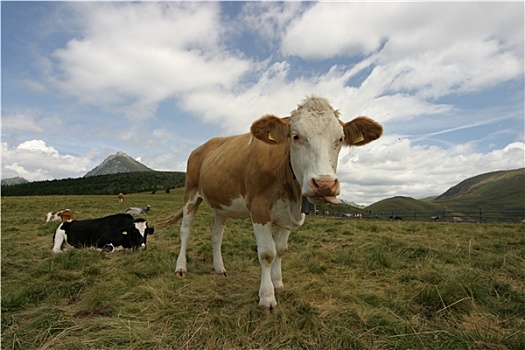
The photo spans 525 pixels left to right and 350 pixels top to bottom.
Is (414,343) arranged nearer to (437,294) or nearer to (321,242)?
(437,294)

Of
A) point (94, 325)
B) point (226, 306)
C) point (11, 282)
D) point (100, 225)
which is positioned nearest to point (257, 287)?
point (226, 306)

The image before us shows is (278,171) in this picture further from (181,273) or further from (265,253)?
(181,273)

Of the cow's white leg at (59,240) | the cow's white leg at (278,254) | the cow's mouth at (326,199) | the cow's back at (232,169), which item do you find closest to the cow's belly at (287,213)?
the cow's back at (232,169)

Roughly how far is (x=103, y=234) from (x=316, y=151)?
24.2 ft

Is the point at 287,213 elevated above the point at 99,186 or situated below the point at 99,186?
below

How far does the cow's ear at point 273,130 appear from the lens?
12.5 feet

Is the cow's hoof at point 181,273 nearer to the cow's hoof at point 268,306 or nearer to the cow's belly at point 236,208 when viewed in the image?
the cow's belly at point 236,208

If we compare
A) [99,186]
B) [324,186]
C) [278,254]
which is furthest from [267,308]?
[99,186]

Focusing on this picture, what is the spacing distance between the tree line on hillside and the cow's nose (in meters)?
79.6

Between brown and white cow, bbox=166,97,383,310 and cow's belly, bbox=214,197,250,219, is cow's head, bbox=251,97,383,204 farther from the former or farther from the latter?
cow's belly, bbox=214,197,250,219

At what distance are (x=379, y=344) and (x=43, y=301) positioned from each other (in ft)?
14.4

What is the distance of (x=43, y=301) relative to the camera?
14.8ft

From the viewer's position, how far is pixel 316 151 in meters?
3.33

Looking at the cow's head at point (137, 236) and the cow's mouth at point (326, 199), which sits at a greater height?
the cow's mouth at point (326, 199)
